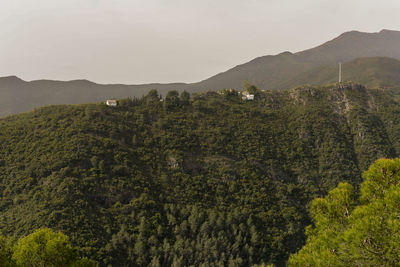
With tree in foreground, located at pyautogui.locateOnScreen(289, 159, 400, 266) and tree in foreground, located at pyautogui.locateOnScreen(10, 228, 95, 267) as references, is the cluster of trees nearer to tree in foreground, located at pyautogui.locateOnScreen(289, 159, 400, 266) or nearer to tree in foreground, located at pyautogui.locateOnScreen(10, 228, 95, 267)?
tree in foreground, located at pyautogui.locateOnScreen(10, 228, 95, 267)

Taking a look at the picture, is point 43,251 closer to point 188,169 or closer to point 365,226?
point 365,226

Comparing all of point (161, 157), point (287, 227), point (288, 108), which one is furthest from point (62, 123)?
point (288, 108)

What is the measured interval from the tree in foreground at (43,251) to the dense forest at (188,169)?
28.4 metres

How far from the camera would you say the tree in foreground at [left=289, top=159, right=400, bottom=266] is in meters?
9.54

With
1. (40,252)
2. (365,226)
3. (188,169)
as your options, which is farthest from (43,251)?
→ (188,169)

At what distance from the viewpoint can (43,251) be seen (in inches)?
666

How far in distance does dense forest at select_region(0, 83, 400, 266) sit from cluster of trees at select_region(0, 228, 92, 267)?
28.3 metres

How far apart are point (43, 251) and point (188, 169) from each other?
53.5 metres

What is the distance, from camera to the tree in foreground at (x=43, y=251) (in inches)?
649

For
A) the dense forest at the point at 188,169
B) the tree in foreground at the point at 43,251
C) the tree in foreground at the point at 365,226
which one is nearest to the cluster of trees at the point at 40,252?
the tree in foreground at the point at 43,251

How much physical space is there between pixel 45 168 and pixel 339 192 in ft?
206

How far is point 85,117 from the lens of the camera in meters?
72.7

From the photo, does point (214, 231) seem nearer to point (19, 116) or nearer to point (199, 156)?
point (199, 156)

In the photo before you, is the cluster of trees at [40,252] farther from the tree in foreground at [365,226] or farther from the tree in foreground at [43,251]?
the tree in foreground at [365,226]
